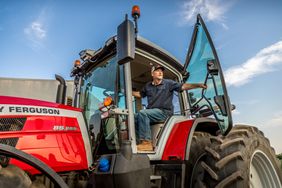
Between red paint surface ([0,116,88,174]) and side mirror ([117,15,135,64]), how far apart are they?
0.86 meters

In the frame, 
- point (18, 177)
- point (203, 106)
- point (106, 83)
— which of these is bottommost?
point (18, 177)

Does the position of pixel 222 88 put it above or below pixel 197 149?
above

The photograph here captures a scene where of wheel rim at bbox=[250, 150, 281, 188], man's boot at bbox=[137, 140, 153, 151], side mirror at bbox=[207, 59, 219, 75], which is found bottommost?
wheel rim at bbox=[250, 150, 281, 188]

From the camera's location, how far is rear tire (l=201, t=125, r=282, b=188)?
2395 mm

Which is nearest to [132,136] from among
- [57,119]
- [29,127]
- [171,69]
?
[57,119]

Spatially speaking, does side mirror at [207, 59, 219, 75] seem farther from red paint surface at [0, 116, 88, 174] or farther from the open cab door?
red paint surface at [0, 116, 88, 174]

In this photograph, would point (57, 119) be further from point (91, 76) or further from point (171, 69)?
point (171, 69)

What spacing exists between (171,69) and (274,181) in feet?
6.38

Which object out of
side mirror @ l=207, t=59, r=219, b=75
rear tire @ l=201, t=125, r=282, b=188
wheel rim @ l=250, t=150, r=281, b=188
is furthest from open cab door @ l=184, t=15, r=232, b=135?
wheel rim @ l=250, t=150, r=281, b=188

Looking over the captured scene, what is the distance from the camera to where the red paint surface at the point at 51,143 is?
6.64 feet

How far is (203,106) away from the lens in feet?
11.0

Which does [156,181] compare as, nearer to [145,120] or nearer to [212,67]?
[145,120]

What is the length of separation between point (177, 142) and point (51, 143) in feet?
4.46

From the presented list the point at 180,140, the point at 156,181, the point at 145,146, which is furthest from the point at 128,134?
the point at 180,140
